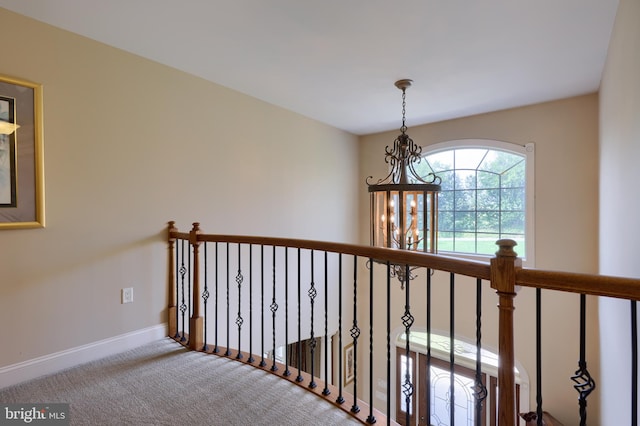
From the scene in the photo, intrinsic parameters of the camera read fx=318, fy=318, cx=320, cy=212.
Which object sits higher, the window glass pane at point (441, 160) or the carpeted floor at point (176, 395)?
the window glass pane at point (441, 160)

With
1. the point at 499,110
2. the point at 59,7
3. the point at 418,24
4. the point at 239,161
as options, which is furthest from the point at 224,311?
the point at 499,110

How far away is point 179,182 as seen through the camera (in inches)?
111

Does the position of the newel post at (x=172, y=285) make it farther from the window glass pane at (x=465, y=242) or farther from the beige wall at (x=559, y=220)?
the window glass pane at (x=465, y=242)

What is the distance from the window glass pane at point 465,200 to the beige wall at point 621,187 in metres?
1.62

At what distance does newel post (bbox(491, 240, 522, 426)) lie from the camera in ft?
3.56

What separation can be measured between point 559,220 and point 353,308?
99.7 inches

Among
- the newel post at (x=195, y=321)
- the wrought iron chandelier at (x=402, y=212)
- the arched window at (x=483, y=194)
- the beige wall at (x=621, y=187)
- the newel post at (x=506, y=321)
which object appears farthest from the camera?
the arched window at (x=483, y=194)

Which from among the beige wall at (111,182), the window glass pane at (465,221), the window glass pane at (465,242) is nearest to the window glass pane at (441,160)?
the window glass pane at (465,221)

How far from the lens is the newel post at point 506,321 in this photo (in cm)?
108

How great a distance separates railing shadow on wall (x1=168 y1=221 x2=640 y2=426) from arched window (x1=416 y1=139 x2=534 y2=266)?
59 centimetres

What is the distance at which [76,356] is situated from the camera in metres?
2.22

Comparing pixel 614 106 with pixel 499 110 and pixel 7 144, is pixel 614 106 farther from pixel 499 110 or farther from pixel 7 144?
pixel 7 144

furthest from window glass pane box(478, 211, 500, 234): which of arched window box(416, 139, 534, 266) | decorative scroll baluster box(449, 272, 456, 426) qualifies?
decorative scroll baluster box(449, 272, 456, 426)

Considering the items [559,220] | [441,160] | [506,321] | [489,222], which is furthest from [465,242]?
[506,321]
